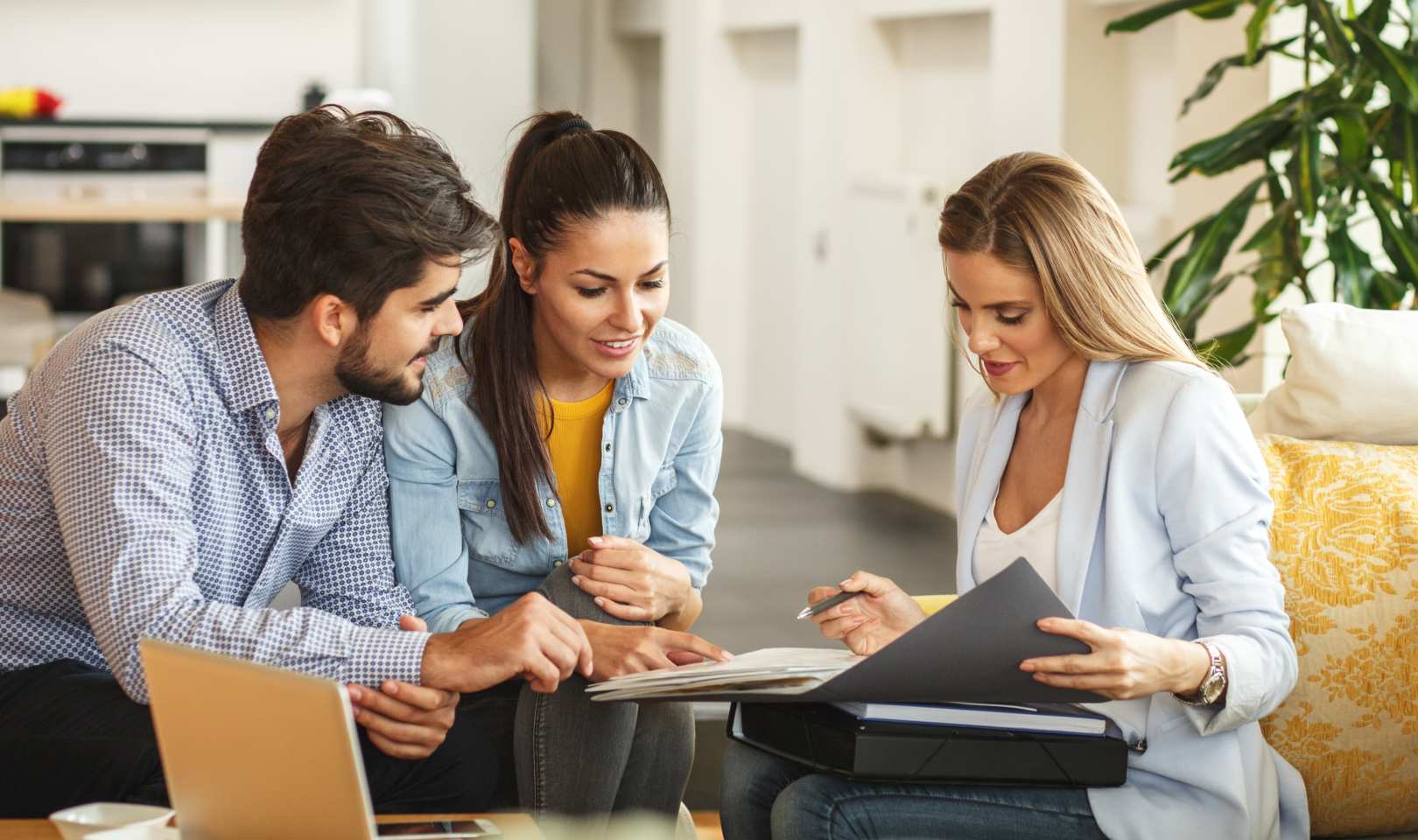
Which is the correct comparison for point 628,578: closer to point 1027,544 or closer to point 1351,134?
point 1027,544

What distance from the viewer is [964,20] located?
4.92m

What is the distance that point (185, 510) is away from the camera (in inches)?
55.9

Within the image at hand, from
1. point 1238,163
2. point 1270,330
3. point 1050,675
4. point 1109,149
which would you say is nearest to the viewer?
point 1050,675

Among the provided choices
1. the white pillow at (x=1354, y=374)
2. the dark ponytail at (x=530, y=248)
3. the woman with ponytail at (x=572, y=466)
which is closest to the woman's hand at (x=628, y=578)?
the woman with ponytail at (x=572, y=466)

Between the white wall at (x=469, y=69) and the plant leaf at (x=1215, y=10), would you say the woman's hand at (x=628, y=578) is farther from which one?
the white wall at (x=469, y=69)

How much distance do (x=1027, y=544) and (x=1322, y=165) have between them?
4.69ft

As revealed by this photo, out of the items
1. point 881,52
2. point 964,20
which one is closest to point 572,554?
point 964,20

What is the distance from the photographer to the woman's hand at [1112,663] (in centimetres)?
124

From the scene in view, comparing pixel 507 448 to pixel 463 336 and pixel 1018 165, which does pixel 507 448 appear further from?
pixel 1018 165

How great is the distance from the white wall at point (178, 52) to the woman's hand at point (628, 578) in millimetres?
5318

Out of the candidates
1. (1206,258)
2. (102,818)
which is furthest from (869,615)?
(1206,258)

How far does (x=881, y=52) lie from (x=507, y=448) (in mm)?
4061

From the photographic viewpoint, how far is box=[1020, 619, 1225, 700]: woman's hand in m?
1.24

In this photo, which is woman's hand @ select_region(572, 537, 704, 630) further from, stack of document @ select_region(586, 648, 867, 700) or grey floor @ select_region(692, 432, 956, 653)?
grey floor @ select_region(692, 432, 956, 653)
